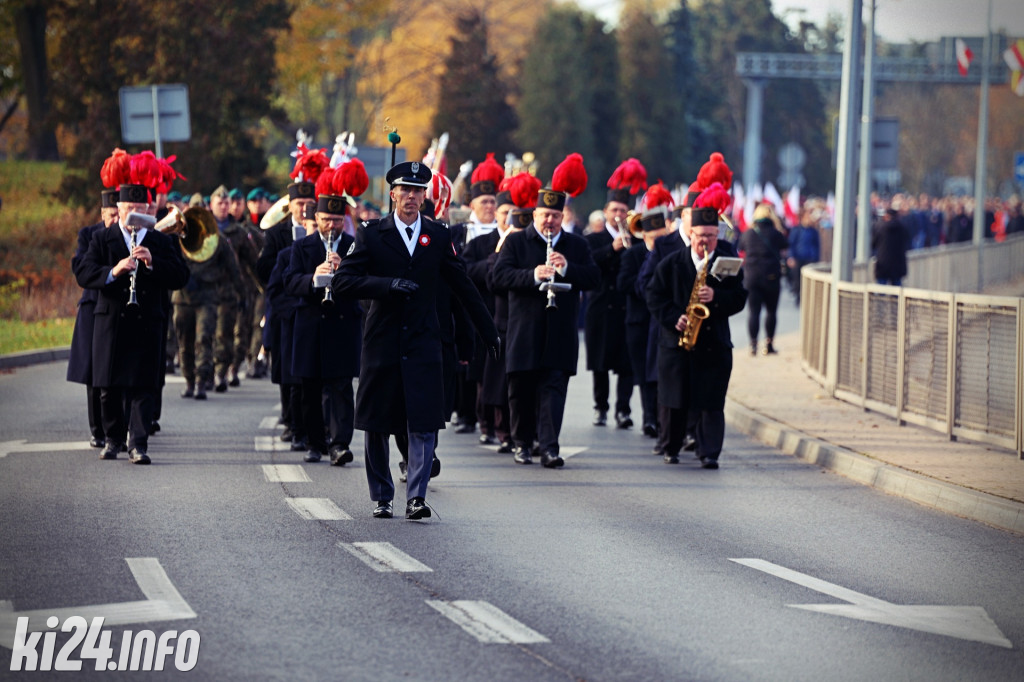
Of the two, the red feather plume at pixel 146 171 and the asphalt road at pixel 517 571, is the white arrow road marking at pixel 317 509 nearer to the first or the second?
the asphalt road at pixel 517 571

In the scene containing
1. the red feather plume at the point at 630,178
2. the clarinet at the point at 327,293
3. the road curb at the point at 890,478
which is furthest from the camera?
the red feather plume at the point at 630,178

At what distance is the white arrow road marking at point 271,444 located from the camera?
13829mm

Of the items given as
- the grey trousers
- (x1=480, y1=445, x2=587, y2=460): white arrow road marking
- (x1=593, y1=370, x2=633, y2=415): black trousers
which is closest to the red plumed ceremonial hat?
(x1=593, y1=370, x2=633, y2=415): black trousers

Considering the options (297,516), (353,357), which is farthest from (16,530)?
(353,357)

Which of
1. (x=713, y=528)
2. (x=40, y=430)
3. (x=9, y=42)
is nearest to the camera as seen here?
(x=713, y=528)

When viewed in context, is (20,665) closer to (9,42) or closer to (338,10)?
(9,42)

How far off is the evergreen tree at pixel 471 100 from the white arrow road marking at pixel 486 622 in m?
52.5

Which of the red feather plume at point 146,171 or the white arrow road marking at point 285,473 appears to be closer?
the white arrow road marking at point 285,473

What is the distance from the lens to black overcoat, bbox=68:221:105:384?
1298 centimetres

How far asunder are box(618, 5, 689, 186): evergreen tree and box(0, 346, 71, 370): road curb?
53.9 meters

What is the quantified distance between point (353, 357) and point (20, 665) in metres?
6.42

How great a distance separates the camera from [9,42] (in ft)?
139

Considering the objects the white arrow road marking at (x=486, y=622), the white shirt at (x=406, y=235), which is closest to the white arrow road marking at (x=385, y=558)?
the white arrow road marking at (x=486, y=622)

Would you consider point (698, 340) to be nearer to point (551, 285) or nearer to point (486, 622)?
point (551, 285)
